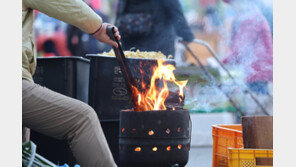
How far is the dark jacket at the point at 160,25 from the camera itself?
6.14 metres

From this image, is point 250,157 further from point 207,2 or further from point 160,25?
point 207,2

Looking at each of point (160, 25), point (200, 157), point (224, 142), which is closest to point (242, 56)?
point (160, 25)

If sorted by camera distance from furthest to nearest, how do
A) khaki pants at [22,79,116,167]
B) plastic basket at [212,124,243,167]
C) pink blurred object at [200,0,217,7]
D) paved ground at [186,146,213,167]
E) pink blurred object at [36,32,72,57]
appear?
1. pink blurred object at [36,32,72,57]
2. pink blurred object at [200,0,217,7]
3. paved ground at [186,146,213,167]
4. plastic basket at [212,124,243,167]
5. khaki pants at [22,79,116,167]

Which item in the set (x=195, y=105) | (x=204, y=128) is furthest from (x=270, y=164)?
(x=204, y=128)

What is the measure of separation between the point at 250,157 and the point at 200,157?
118 inches

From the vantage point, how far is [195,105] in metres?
6.28

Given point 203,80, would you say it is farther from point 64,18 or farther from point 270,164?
point 64,18

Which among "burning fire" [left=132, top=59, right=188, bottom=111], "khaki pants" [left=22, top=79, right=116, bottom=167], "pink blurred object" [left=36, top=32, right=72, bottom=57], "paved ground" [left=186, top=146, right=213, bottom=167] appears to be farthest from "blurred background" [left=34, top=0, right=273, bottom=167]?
"pink blurred object" [left=36, top=32, right=72, bottom=57]

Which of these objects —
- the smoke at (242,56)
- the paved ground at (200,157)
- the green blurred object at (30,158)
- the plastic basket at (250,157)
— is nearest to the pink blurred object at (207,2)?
the smoke at (242,56)

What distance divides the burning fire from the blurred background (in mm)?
1616

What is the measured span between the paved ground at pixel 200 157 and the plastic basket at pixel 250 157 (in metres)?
2.05

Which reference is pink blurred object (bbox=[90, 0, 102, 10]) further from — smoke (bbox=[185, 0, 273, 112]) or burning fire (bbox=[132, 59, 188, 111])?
burning fire (bbox=[132, 59, 188, 111])

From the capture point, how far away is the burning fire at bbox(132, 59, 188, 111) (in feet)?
12.2

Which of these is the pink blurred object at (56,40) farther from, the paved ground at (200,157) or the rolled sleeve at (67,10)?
the rolled sleeve at (67,10)
